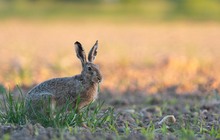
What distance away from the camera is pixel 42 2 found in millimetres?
39969

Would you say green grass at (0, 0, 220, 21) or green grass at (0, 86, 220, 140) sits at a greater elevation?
green grass at (0, 0, 220, 21)

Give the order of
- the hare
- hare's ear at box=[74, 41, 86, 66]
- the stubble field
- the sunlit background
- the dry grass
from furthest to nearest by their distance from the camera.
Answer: the sunlit background < the dry grass < hare's ear at box=[74, 41, 86, 66] < the hare < the stubble field

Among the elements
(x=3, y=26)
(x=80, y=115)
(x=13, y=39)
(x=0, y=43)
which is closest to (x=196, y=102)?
(x=80, y=115)

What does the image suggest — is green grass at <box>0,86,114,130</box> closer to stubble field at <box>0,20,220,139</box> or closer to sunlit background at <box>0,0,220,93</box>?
stubble field at <box>0,20,220,139</box>

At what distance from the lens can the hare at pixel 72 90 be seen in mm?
5559

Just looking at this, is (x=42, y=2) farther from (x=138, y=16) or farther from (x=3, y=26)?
(x=3, y=26)

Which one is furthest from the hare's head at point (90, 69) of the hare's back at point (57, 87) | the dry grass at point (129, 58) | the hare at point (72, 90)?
the dry grass at point (129, 58)

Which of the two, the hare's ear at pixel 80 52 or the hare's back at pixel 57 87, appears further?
the hare's ear at pixel 80 52

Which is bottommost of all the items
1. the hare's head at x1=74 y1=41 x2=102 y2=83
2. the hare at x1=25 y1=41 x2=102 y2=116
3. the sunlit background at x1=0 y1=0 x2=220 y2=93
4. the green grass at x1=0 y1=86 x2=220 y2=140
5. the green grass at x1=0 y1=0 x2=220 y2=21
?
the green grass at x1=0 y1=86 x2=220 y2=140

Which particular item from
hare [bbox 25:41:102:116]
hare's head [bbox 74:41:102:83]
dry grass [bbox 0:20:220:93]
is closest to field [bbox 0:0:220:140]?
dry grass [bbox 0:20:220:93]

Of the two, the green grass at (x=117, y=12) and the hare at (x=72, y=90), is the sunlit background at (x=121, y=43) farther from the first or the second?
the hare at (x=72, y=90)

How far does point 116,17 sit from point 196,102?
24.9m

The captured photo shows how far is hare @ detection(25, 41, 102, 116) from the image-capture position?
18.2 feet

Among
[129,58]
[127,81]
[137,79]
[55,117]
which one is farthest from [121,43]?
[55,117]
